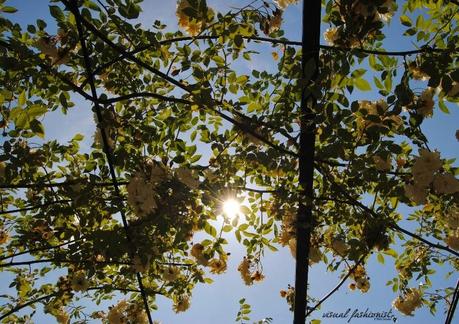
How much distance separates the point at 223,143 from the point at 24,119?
1316 mm

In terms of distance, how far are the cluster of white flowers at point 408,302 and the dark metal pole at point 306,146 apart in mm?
1163

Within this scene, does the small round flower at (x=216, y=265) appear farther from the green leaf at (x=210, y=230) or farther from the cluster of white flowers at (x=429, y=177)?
the cluster of white flowers at (x=429, y=177)

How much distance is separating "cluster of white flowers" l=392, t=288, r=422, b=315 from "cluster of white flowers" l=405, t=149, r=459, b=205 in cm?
176

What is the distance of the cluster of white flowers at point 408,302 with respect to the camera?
3721 millimetres

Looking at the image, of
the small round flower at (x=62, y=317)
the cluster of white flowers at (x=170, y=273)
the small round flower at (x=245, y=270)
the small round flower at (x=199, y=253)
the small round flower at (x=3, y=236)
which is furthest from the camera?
the small round flower at (x=62, y=317)

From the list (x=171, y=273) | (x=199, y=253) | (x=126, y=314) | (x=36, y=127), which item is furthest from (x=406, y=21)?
(x=126, y=314)

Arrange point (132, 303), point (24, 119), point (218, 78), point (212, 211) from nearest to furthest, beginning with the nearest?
1. point (24, 119)
2. point (218, 78)
3. point (212, 211)
4. point (132, 303)

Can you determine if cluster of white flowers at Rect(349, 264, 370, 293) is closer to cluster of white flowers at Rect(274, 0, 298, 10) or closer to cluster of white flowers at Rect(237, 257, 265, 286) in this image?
cluster of white flowers at Rect(237, 257, 265, 286)

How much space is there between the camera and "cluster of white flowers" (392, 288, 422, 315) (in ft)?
12.2

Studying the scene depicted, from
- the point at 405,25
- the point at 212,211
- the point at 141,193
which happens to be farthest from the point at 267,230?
the point at 405,25

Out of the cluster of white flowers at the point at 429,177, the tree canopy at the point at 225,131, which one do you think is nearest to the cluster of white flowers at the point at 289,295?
the tree canopy at the point at 225,131

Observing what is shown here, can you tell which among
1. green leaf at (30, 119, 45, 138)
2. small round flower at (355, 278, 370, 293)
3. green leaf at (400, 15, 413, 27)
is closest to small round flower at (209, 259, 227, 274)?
small round flower at (355, 278, 370, 293)

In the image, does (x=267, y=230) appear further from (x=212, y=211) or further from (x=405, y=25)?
(x=405, y=25)

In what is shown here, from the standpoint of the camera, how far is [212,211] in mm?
3119
